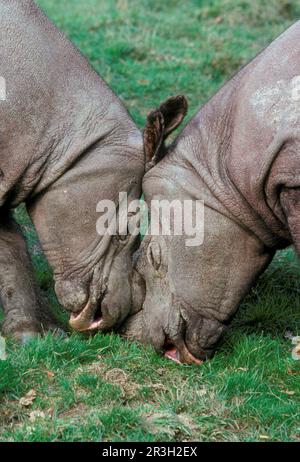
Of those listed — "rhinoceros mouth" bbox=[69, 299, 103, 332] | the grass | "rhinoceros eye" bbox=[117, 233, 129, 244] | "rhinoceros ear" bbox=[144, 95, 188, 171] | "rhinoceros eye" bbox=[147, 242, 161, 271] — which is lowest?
the grass

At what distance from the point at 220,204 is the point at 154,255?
19.6 inches

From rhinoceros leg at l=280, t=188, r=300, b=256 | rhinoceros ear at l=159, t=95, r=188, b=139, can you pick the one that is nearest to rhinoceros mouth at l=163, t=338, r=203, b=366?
rhinoceros leg at l=280, t=188, r=300, b=256

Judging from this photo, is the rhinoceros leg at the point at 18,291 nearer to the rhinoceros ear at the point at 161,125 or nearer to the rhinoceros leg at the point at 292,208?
the rhinoceros ear at the point at 161,125

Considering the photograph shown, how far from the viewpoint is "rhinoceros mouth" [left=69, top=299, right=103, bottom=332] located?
6.00 m

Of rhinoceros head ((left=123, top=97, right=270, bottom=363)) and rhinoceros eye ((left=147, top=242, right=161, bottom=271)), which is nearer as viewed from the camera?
rhinoceros head ((left=123, top=97, right=270, bottom=363))

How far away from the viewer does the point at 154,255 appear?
5977mm

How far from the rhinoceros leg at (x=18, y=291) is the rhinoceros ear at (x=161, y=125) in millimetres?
1016

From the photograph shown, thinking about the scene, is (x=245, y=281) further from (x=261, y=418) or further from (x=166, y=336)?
(x=261, y=418)

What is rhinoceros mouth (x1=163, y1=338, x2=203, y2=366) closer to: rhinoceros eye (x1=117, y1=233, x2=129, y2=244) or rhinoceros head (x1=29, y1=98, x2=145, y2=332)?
rhinoceros head (x1=29, y1=98, x2=145, y2=332)

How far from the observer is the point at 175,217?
591 cm

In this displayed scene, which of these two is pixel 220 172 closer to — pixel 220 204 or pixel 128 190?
pixel 220 204

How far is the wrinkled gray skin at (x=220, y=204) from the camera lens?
5.57m

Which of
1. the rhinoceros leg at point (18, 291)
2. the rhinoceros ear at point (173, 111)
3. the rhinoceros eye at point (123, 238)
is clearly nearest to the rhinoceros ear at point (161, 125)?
the rhinoceros ear at point (173, 111)

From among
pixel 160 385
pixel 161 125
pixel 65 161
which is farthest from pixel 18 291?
pixel 161 125
